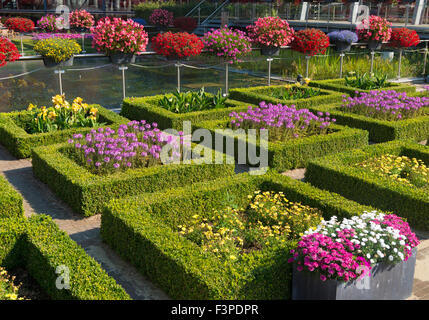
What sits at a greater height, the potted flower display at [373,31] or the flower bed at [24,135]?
the potted flower display at [373,31]

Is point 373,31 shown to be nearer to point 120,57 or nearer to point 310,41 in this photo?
point 310,41

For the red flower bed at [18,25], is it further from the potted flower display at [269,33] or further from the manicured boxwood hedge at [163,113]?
the manicured boxwood hedge at [163,113]

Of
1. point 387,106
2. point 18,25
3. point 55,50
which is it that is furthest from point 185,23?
point 387,106

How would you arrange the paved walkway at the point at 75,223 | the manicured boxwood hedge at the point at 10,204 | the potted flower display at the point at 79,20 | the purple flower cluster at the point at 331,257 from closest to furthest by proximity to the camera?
the purple flower cluster at the point at 331,257 < the paved walkway at the point at 75,223 < the manicured boxwood hedge at the point at 10,204 < the potted flower display at the point at 79,20

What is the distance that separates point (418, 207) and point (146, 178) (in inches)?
164

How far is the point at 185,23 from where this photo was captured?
32.4 meters

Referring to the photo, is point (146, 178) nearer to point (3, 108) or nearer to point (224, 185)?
point (224, 185)

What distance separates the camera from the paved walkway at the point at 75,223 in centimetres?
577

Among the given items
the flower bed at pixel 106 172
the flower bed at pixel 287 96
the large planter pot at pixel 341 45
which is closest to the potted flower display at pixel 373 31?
the large planter pot at pixel 341 45

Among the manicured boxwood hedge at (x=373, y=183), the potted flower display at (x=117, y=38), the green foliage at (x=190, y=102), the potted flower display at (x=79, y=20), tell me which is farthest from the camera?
the potted flower display at (x=79, y=20)

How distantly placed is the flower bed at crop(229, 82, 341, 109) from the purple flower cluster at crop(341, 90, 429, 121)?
1.01m

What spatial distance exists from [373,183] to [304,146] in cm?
225

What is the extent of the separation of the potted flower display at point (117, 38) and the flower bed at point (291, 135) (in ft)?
12.2
